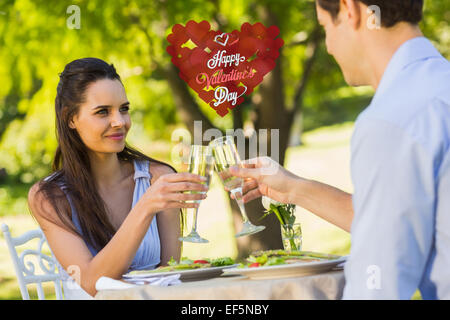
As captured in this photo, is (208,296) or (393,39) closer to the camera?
(393,39)

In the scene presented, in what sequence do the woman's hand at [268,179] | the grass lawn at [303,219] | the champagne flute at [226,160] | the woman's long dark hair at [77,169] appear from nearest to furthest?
the champagne flute at [226,160] < the woman's hand at [268,179] < the woman's long dark hair at [77,169] < the grass lawn at [303,219]

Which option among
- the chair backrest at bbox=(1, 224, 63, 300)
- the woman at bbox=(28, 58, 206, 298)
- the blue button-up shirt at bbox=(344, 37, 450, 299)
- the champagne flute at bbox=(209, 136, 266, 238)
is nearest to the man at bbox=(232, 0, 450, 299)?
the blue button-up shirt at bbox=(344, 37, 450, 299)

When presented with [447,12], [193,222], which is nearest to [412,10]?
[193,222]

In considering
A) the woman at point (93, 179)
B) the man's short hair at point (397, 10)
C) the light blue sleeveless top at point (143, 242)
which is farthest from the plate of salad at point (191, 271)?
the man's short hair at point (397, 10)

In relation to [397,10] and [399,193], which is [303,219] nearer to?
[397,10]

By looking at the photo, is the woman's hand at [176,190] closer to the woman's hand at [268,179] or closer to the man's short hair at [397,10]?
the woman's hand at [268,179]

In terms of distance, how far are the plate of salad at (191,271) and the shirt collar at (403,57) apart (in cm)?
97

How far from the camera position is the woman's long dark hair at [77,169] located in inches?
128

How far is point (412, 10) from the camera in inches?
76.1

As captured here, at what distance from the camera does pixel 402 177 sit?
167cm

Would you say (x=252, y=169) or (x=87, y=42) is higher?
(x=87, y=42)

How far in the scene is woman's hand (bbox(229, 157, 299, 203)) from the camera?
2.52 metres

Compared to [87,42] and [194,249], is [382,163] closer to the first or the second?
[87,42]
